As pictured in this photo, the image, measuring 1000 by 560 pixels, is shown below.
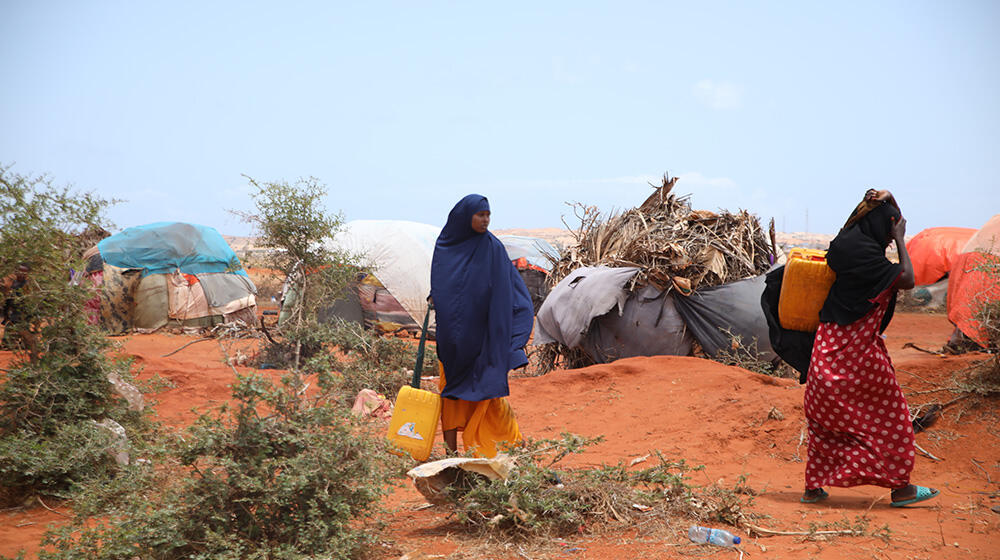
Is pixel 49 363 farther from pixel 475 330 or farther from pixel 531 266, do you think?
pixel 531 266

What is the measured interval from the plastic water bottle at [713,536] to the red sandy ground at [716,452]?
0.06 metres

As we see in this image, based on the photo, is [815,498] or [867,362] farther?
[815,498]

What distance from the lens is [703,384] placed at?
Answer: 23.5 ft

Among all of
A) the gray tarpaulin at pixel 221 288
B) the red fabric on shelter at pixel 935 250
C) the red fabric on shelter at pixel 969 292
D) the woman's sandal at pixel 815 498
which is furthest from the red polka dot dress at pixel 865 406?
the red fabric on shelter at pixel 935 250

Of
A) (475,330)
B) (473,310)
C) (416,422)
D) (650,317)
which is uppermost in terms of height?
(473,310)

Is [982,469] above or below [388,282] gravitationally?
below

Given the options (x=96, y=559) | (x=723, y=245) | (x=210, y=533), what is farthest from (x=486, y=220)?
(x=723, y=245)

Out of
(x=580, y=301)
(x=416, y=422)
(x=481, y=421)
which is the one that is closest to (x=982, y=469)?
(x=481, y=421)

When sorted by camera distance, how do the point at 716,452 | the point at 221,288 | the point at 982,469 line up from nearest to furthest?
1. the point at 982,469
2. the point at 716,452
3. the point at 221,288

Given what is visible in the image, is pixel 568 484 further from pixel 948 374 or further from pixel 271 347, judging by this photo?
pixel 271 347

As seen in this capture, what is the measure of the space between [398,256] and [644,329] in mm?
5996

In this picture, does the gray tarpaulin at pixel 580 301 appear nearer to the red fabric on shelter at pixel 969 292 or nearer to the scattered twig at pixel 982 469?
the red fabric on shelter at pixel 969 292

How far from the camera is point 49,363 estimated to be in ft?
15.1

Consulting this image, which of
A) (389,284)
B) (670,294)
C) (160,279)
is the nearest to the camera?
(670,294)
